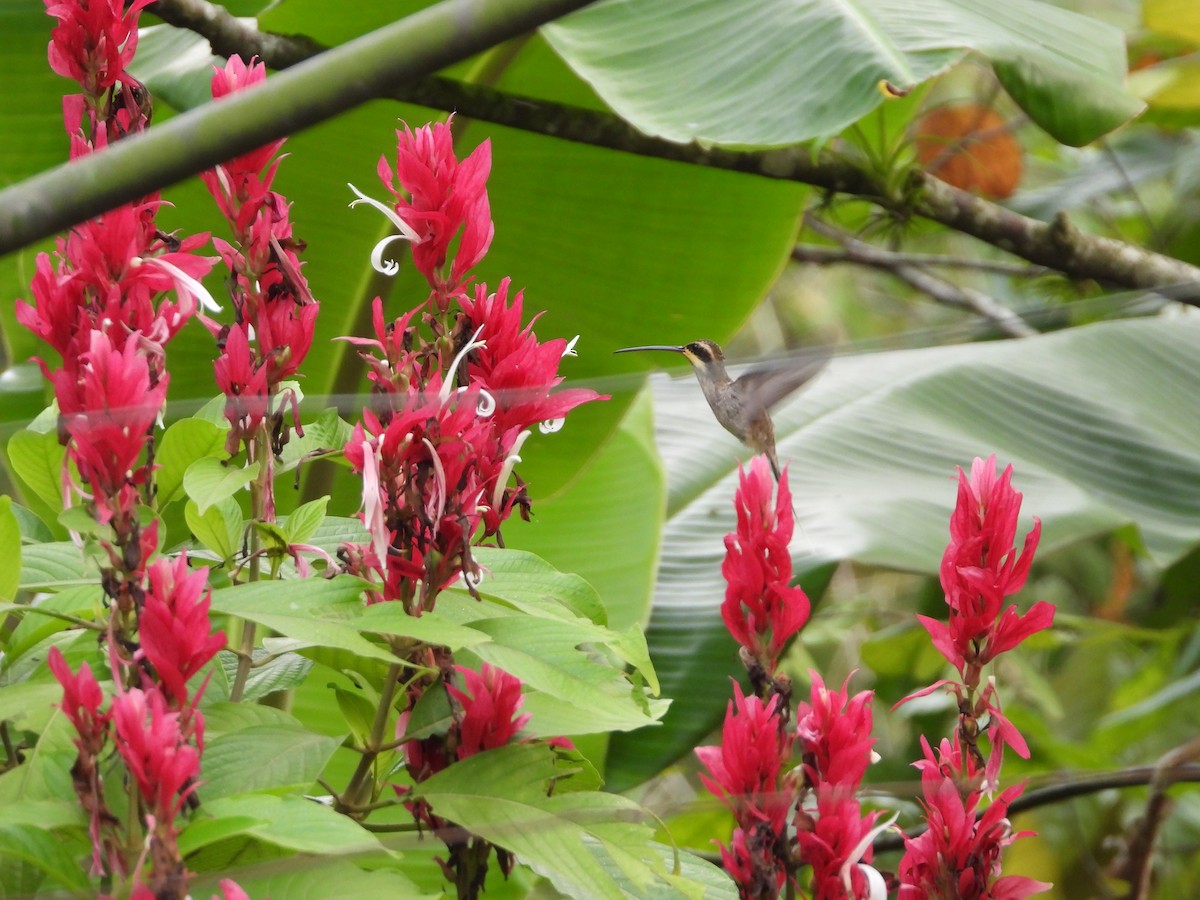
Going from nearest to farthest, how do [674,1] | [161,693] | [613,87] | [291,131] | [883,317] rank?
1. [291,131]
2. [161,693]
3. [613,87]
4. [674,1]
5. [883,317]

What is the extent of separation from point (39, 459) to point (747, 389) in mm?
658

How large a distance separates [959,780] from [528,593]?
0.28m

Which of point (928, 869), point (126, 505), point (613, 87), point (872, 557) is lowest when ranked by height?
point (872, 557)

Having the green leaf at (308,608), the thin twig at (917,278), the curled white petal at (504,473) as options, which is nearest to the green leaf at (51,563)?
the green leaf at (308,608)

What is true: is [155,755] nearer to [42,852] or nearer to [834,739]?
[42,852]

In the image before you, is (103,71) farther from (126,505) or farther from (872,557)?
(872,557)

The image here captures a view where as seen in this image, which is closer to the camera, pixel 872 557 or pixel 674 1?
A: pixel 674 1

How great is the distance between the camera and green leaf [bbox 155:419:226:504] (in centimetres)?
76

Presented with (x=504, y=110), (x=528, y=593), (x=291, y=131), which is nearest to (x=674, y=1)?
(x=504, y=110)

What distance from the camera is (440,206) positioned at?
72 centimetres

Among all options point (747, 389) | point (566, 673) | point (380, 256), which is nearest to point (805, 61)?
point (747, 389)

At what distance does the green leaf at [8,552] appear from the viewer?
67 cm

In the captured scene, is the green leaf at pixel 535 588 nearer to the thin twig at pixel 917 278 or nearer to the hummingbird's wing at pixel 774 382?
the hummingbird's wing at pixel 774 382

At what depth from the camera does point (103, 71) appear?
777mm
